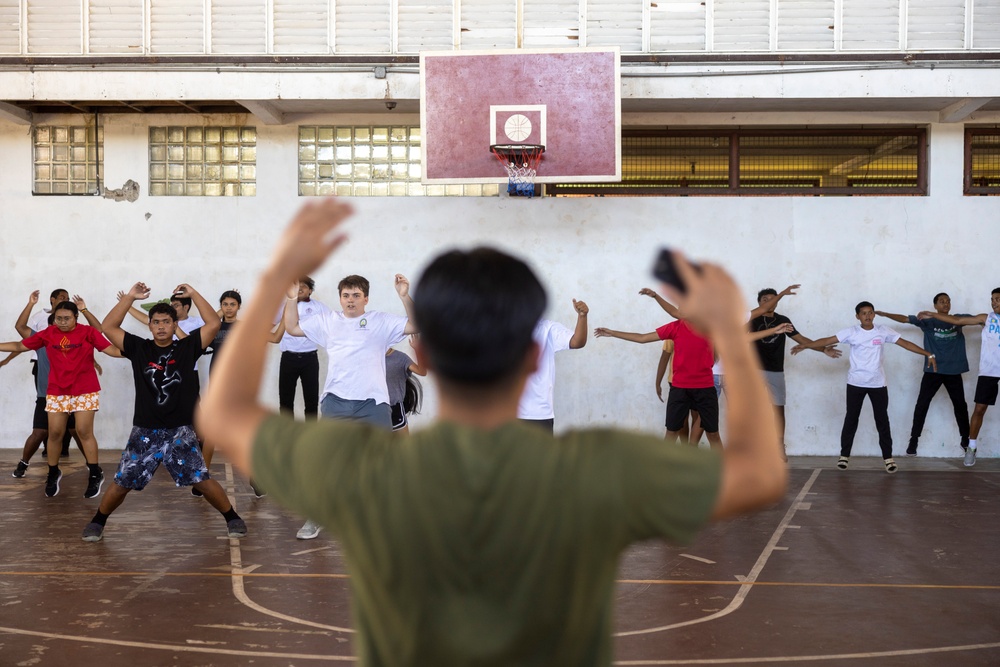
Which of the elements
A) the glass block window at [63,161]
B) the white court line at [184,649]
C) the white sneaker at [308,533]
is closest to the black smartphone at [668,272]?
the white court line at [184,649]

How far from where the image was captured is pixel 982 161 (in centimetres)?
1220

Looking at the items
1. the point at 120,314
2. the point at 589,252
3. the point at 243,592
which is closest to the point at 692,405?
the point at 589,252

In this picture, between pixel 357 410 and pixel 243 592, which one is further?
pixel 357 410

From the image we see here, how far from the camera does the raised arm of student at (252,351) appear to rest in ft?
4.91

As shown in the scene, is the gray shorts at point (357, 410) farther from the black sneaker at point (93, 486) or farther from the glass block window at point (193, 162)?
the glass block window at point (193, 162)

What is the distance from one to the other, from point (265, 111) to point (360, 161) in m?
1.37

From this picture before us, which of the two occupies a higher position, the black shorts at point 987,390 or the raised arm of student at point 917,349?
the raised arm of student at point 917,349

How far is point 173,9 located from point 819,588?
30.6 feet

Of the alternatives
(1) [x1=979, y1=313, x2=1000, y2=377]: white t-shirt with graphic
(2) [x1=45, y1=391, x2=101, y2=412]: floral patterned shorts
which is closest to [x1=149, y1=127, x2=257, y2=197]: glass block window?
(2) [x1=45, y1=391, x2=101, y2=412]: floral patterned shorts

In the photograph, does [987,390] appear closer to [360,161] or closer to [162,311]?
[360,161]

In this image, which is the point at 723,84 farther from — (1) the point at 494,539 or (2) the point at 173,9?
(1) the point at 494,539

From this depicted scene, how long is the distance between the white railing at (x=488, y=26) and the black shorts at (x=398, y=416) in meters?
4.56

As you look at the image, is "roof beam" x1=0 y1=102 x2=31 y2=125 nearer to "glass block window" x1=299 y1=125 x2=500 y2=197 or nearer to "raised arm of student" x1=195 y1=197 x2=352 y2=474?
"glass block window" x1=299 y1=125 x2=500 y2=197

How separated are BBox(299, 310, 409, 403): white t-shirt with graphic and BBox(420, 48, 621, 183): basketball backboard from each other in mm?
3988
